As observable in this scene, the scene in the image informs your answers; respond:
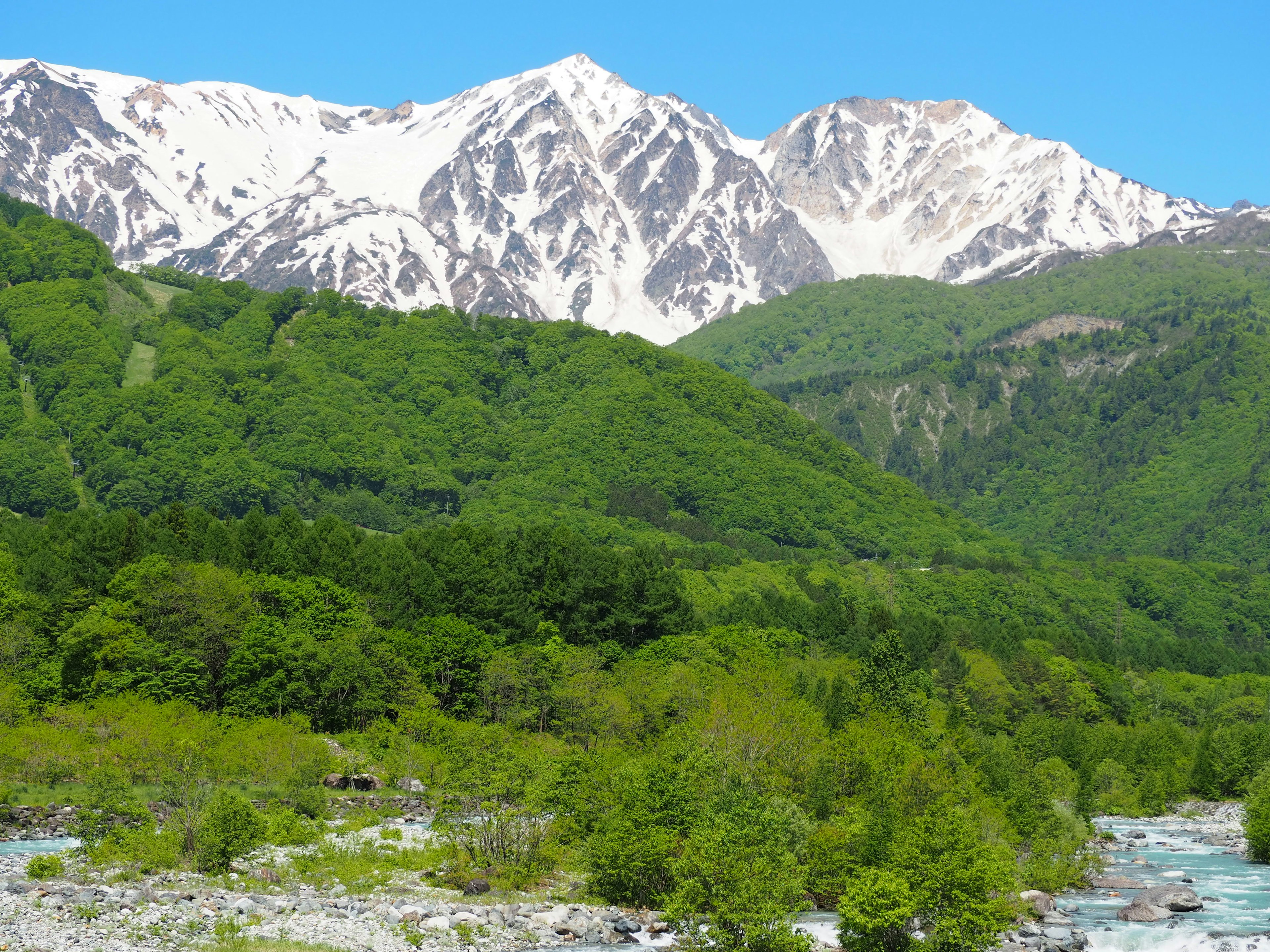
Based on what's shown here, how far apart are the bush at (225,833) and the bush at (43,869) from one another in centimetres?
639

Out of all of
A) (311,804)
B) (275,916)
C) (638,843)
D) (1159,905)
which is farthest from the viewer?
(311,804)

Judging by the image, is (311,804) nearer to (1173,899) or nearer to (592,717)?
(592,717)

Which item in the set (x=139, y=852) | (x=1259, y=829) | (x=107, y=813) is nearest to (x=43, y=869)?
(x=139, y=852)

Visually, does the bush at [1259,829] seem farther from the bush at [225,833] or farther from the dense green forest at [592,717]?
the bush at [225,833]

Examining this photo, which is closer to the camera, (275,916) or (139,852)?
(275,916)

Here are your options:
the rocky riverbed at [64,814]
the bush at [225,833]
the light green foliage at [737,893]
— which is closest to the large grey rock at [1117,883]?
the light green foliage at [737,893]

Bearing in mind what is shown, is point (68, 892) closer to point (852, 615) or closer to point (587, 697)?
point (587, 697)

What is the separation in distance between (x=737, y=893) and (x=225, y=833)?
26.3 m

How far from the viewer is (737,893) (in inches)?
2079

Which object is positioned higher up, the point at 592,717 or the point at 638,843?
the point at 592,717

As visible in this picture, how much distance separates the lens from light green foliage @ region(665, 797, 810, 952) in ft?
169

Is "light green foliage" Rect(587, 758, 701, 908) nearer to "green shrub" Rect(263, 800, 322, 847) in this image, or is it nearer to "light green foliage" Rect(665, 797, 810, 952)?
"light green foliage" Rect(665, 797, 810, 952)

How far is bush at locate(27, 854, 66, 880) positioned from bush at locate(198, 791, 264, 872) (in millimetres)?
6387

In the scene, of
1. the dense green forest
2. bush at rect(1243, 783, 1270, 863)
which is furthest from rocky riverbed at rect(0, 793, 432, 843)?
bush at rect(1243, 783, 1270, 863)
